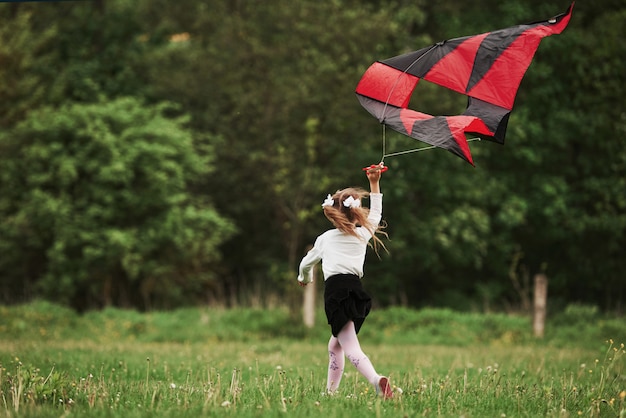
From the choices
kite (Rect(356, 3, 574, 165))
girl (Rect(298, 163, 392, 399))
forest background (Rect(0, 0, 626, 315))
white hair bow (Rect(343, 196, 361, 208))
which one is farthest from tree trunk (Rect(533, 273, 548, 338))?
white hair bow (Rect(343, 196, 361, 208))

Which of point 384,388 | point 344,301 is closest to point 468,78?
point 344,301

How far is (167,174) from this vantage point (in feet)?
75.7

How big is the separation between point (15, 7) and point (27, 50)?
155 inches

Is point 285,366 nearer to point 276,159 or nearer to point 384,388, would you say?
point 384,388

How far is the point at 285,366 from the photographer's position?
10.3 meters

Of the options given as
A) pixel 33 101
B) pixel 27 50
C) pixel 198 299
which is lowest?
pixel 198 299

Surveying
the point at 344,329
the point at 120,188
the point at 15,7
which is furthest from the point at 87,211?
the point at 344,329

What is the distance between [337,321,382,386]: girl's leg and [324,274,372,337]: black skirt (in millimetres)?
59

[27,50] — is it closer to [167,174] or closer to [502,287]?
[167,174]

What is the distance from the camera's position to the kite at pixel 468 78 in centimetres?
721

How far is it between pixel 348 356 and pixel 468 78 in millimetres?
2878

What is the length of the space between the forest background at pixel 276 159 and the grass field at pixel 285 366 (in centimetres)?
406

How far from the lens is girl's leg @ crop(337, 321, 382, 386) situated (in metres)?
6.45

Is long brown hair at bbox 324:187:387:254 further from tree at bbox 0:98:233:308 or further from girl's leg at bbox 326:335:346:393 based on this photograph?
tree at bbox 0:98:233:308
